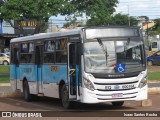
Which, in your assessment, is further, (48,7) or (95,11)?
(95,11)

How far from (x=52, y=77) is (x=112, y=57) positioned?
333 cm

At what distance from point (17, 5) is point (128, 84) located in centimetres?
1935

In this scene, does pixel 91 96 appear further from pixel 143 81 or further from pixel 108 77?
pixel 143 81

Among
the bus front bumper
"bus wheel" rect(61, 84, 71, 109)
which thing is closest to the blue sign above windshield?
the bus front bumper

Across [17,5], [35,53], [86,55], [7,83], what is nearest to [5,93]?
[35,53]

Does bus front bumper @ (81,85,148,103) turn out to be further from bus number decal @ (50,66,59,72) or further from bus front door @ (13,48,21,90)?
bus front door @ (13,48,21,90)

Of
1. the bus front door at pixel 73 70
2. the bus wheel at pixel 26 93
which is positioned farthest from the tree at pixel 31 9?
the bus front door at pixel 73 70

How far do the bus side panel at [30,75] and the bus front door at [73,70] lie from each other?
151 inches

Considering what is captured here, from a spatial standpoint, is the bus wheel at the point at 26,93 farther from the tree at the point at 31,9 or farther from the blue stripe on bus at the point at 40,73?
the tree at the point at 31,9

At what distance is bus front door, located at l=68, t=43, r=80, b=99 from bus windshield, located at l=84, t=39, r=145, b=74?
1.65 ft

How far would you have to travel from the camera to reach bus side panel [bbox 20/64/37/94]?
21188mm

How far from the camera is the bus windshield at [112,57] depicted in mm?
16516

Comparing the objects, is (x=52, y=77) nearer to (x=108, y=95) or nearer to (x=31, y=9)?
(x=108, y=95)

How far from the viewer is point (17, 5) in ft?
113
